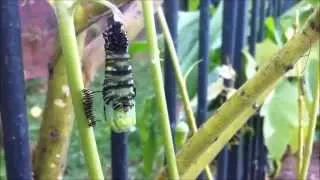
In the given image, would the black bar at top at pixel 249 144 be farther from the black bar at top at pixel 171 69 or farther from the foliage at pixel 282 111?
the black bar at top at pixel 171 69

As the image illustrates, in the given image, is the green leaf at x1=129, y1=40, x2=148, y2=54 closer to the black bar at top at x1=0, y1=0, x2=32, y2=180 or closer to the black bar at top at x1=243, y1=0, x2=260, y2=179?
the black bar at top at x1=0, y1=0, x2=32, y2=180

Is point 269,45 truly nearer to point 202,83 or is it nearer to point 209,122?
point 202,83

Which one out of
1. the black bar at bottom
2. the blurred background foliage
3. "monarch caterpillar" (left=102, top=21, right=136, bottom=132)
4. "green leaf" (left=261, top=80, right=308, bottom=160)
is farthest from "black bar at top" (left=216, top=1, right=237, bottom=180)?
"monarch caterpillar" (left=102, top=21, right=136, bottom=132)

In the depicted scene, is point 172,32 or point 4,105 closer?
point 4,105

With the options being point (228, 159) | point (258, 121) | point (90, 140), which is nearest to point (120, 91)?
point (90, 140)

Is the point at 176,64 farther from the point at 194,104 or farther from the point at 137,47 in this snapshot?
the point at 194,104

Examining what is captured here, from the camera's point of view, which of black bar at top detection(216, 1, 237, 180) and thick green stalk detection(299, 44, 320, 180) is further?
black bar at top detection(216, 1, 237, 180)

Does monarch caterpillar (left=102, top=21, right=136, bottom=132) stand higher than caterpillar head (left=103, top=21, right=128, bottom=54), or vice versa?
caterpillar head (left=103, top=21, right=128, bottom=54)
